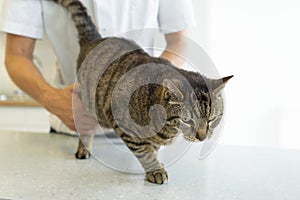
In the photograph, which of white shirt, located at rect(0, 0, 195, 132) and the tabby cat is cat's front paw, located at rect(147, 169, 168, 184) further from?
white shirt, located at rect(0, 0, 195, 132)

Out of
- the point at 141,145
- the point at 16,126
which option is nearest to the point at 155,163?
the point at 141,145

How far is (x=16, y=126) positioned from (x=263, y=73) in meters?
1.55

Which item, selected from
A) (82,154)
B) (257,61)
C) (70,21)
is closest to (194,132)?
(82,154)

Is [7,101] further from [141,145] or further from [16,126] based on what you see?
[141,145]

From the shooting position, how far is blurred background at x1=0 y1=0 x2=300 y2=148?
1.81 m

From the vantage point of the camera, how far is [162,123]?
632 millimetres

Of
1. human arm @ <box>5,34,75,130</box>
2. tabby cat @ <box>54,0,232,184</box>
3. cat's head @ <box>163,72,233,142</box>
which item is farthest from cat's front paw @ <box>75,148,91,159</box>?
cat's head @ <box>163,72,233,142</box>

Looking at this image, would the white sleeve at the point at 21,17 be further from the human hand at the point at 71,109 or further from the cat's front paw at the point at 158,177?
the cat's front paw at the point at 158,177

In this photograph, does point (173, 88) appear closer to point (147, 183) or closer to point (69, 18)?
point (147, 183)

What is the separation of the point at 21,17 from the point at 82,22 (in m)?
0.20

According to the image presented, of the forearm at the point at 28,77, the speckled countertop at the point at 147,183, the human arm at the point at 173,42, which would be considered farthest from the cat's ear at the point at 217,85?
the forearm at the point at 28,77

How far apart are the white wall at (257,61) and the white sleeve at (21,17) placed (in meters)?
0.93

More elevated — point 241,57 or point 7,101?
point 241,57

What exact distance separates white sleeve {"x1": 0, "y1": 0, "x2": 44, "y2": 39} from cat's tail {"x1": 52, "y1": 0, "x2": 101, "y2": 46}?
108mm
